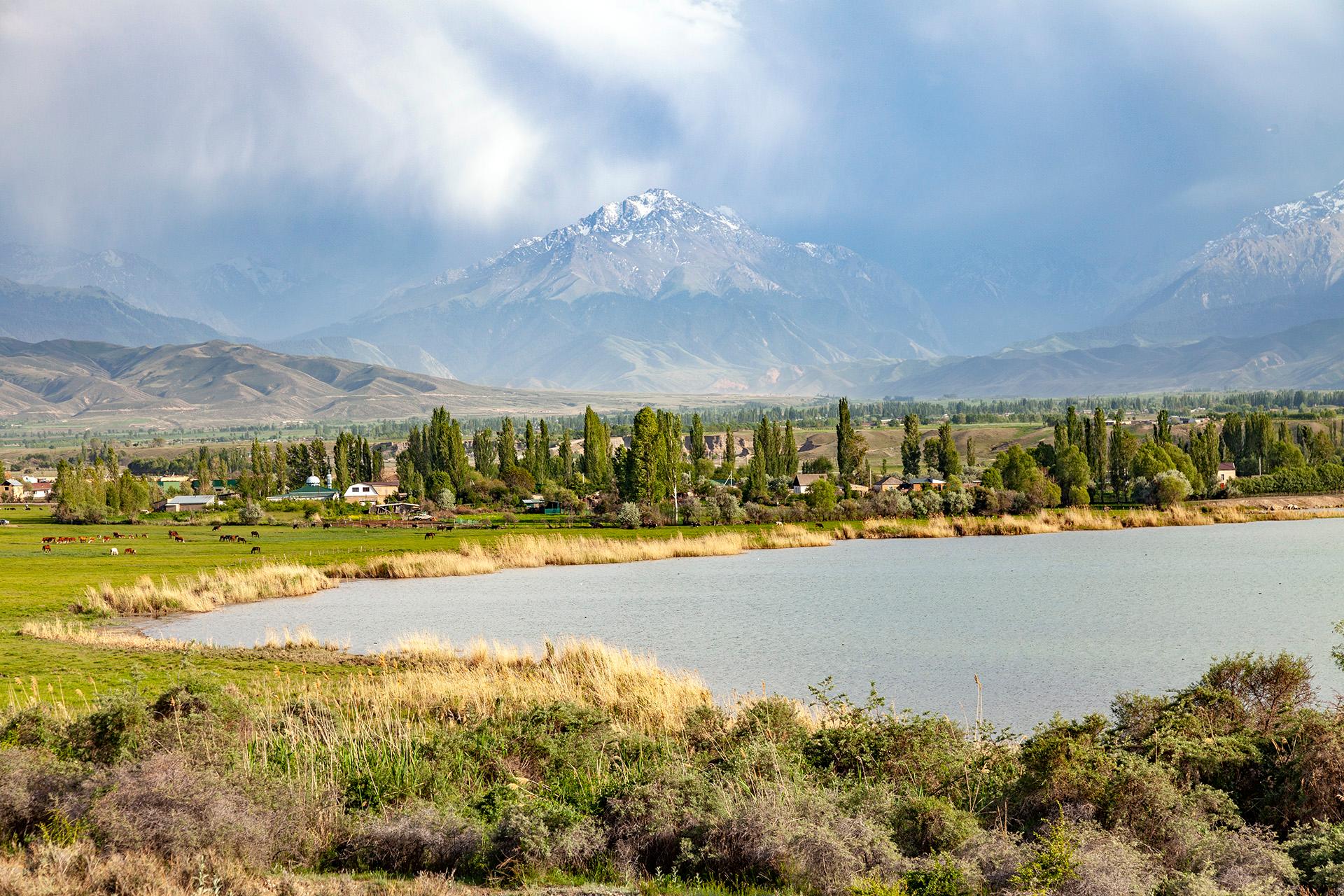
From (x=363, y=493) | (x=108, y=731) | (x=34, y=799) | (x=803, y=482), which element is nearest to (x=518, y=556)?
(x=108, y=731)

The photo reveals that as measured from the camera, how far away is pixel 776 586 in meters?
46.9

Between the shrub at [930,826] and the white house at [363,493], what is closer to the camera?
the shrub at [930,826]

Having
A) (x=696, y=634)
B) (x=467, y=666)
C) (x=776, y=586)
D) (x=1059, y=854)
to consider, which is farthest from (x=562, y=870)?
(x=776, y=586)

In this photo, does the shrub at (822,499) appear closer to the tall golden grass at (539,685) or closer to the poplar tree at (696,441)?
the poplar tree at (696,441)

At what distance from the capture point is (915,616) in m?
36.2

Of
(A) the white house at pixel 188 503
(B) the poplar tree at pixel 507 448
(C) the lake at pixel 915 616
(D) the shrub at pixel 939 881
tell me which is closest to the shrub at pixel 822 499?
(C) the lake at pixel 915 616

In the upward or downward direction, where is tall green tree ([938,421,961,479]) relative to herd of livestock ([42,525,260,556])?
upward

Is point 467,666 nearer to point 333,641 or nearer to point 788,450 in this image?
point 333,641

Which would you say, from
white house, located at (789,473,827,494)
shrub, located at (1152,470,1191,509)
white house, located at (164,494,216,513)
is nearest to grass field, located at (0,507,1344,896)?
white house, located at (789,473,827,494)

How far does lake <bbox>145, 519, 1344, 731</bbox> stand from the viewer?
81.6ft

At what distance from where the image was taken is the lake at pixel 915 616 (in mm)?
24875

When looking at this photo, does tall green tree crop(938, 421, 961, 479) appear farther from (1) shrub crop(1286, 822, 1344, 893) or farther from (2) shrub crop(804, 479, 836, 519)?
(1) shrub crop(1286, 822, 1344, 893)

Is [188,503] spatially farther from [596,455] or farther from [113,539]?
[113,539]

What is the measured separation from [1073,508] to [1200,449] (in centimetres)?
2114
